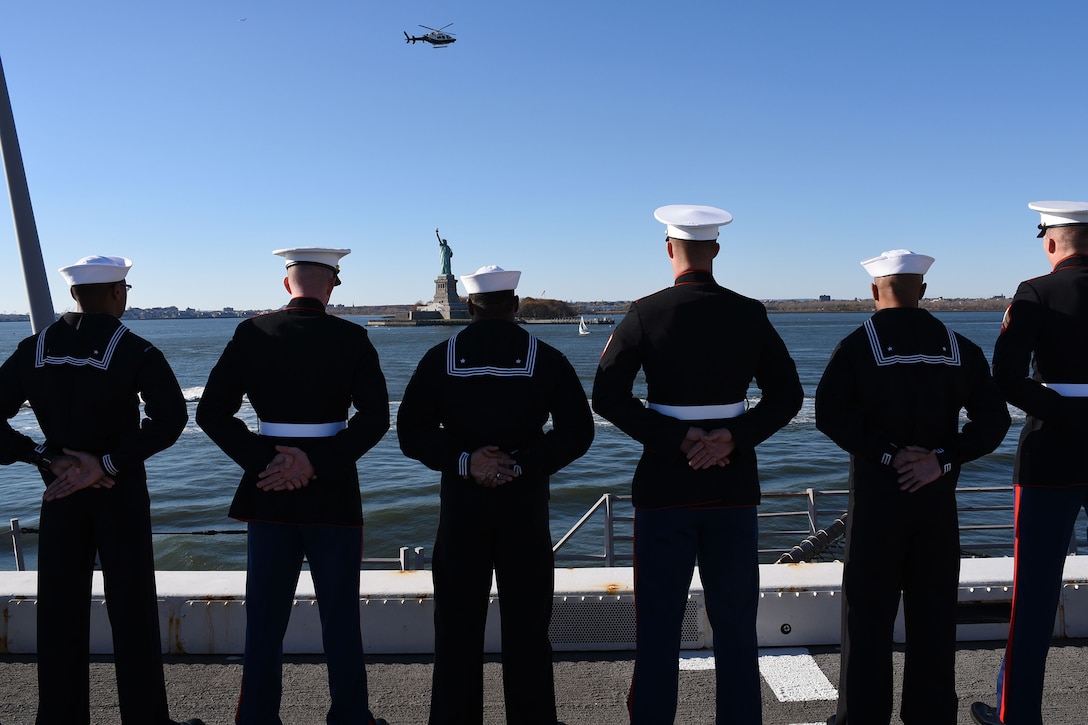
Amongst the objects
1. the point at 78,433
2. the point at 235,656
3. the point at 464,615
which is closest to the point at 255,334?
the point at 78,433

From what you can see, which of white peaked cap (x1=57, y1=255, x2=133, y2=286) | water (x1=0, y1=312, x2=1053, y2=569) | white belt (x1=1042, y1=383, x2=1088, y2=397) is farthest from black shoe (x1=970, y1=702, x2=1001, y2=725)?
water (x1=0, y1=312, x2=1053, y2=569)

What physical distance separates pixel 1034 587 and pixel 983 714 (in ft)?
1.76

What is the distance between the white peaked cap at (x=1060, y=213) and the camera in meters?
3.10

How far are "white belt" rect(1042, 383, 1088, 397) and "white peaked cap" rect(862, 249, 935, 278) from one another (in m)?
0.64

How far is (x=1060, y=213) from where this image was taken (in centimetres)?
315

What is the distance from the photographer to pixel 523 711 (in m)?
3.03

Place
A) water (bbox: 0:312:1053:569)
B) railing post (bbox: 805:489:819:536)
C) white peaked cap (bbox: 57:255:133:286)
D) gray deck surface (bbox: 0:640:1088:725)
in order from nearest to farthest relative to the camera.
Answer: white peaked cap (bbox: 57:255:133:286) < gray deck surface (bbox: 0:640:1088:725) < railing post (bbox: 805:489:819:536) < water (bbox: 0:312:1053:569)

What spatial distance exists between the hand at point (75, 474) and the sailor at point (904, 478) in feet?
8.61

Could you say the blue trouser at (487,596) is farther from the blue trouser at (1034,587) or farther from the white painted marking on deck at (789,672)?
the blue trouser at (1034,587)

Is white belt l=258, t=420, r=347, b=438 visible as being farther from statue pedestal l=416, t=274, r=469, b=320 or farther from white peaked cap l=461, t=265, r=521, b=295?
statue pedestal l=416, t=274, r=469, b=320

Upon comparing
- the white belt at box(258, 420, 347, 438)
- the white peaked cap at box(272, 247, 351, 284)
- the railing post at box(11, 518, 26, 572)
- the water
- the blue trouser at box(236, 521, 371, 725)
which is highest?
the white peaked cap at box(272, 247, 351, 284)

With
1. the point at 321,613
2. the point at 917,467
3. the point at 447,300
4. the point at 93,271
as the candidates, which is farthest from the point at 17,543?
the point at 447,300

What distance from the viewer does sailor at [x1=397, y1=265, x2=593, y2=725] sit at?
2.94 meters

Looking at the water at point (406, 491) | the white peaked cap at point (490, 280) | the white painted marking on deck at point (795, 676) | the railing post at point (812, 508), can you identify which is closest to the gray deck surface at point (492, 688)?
the white painted marking on deck at point (795, 676)
